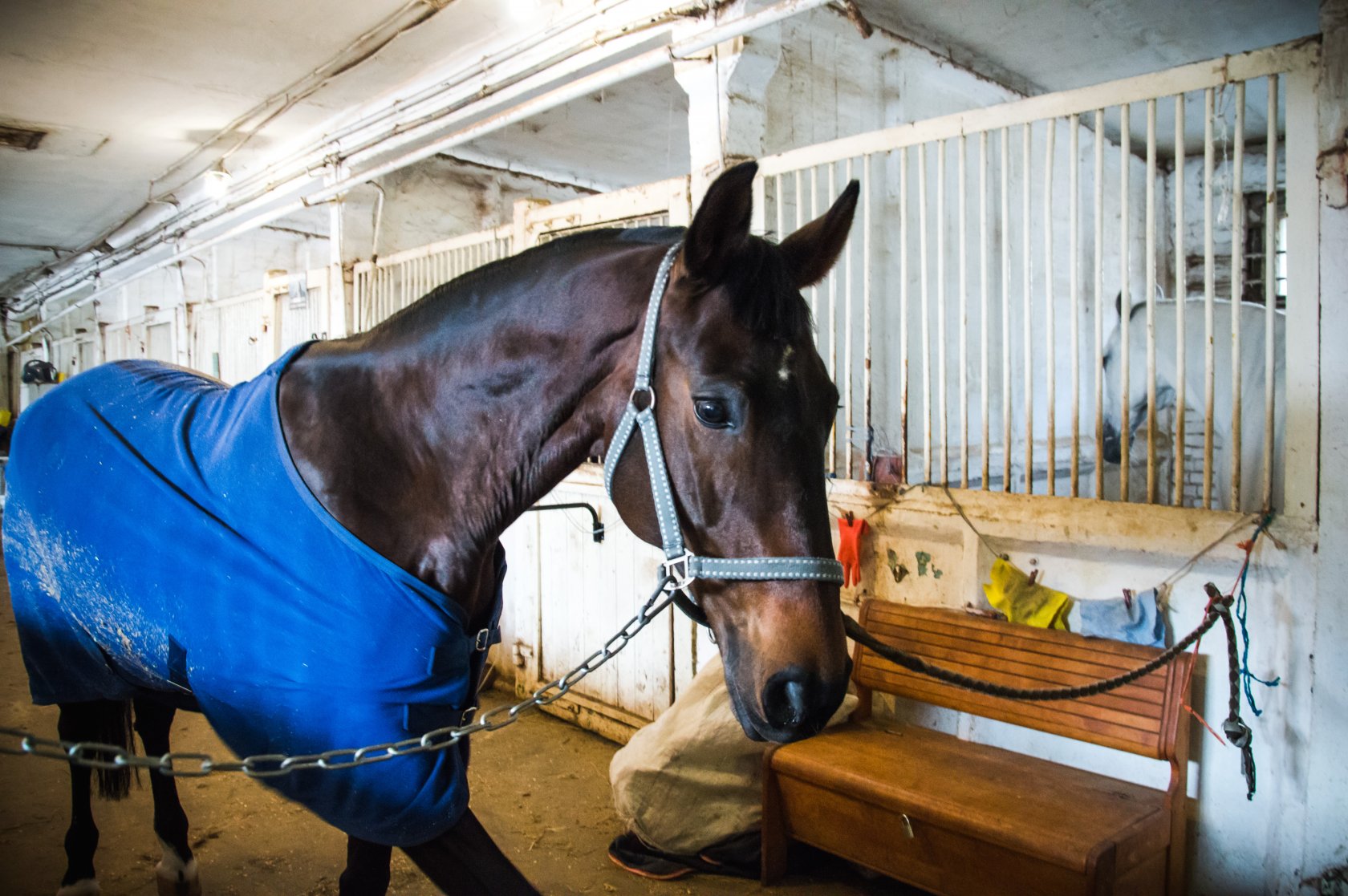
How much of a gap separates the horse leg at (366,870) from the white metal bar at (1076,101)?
256 cm

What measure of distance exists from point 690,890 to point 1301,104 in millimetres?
2768

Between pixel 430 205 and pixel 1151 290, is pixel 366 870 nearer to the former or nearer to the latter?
pixel 1151 290

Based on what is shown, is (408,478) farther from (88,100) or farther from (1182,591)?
(88,100)

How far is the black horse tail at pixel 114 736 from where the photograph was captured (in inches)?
81.3

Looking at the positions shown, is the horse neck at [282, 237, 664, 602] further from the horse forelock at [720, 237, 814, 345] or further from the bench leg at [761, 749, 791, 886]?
the bench leg at [761, 749, 791, 886]

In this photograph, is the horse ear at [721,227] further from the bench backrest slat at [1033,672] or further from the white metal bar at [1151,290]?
the bench backrest slat at [1033,672]

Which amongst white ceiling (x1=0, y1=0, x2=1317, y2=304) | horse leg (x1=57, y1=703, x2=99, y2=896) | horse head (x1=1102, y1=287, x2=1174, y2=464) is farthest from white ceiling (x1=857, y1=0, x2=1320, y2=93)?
horse leg (x1=57, y1=703, x2=99, y2=896)

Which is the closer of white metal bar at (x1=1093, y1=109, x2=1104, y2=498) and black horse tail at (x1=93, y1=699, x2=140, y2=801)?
black horse tail at (x1=93, y1=699, x2=140, y2=801)

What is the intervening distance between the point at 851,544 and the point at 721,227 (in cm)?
183

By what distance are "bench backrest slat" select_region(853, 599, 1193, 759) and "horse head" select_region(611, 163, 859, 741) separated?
1321 millimetres

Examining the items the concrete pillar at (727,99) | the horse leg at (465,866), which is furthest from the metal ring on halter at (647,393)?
the concrete pillar at (727,99)

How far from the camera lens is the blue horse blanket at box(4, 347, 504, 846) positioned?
1361 millimetres

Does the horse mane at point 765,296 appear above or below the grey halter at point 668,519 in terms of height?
above

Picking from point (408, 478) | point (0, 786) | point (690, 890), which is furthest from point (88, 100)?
point (690, 890)
